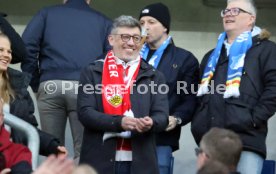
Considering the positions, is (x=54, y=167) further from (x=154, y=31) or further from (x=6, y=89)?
(x=154, y=31)

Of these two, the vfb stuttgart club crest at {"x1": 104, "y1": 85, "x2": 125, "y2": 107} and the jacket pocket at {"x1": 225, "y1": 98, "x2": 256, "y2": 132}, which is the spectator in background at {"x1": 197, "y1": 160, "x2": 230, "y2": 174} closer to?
the vfb stuttgart club crest at {"x1": 104, "y1": 85, "x2": 125, "y2": 107}

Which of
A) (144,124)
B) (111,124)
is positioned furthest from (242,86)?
(111,124)

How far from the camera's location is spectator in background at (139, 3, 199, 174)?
7.74 m

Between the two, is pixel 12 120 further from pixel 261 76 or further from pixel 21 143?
pixel 261 76

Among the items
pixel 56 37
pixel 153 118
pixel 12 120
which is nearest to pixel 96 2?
pixel 56 37

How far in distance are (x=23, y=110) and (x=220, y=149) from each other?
1605 millimetres

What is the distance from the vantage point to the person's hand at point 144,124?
6.59 metres

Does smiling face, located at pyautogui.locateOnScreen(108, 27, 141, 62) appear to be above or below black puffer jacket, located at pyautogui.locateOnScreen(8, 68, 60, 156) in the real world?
above

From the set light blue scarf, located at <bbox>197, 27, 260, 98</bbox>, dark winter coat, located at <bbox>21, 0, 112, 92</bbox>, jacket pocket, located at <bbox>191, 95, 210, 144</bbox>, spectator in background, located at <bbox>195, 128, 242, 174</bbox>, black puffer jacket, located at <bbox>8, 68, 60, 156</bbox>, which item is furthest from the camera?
dark winter coat, located at <bbox>21, 0, 112, 92</bbox>

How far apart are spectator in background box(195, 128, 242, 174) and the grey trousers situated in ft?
8.14

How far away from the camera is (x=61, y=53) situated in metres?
8.12

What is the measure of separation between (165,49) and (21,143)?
223cm

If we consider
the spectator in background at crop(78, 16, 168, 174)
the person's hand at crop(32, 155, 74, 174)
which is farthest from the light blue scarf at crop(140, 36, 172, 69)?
the person's hand at crop(32, 155, 74, 174)

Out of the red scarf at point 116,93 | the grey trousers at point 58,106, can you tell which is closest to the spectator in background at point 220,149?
the red scarf at point 116,93
